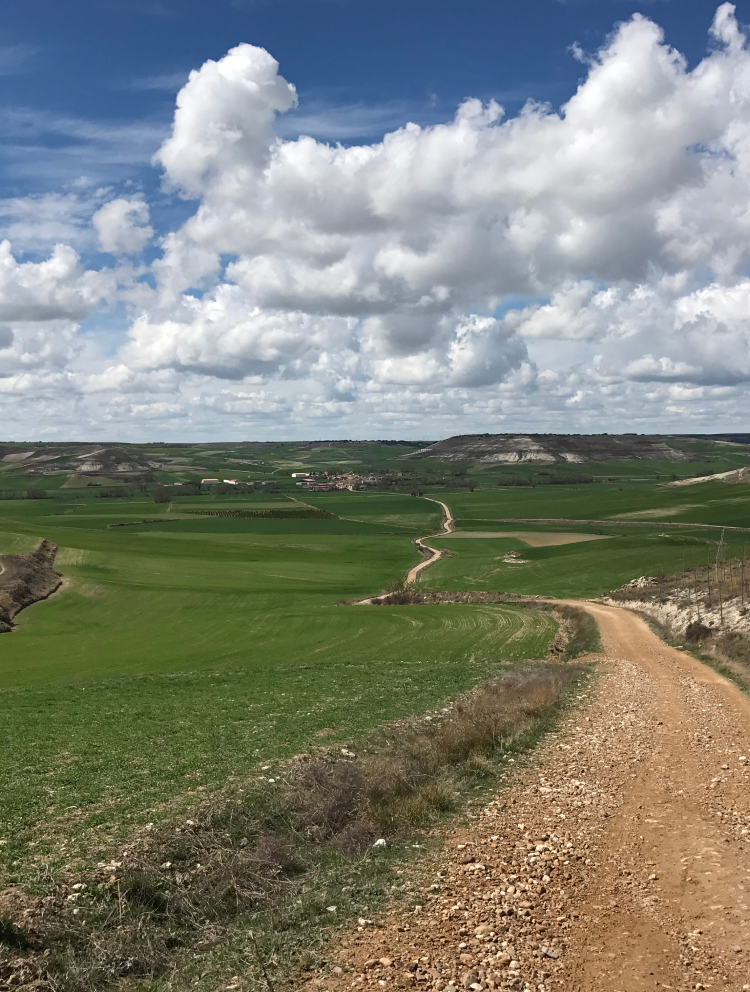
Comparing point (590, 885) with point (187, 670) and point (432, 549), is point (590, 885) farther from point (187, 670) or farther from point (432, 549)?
point (432, 549)

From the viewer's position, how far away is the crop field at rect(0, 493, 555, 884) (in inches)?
625

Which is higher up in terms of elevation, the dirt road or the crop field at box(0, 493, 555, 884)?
the dirt road

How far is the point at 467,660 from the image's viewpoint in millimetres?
37281

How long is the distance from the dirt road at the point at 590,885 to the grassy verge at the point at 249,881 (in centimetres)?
99

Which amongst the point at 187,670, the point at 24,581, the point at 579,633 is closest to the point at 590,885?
the point at 187,670

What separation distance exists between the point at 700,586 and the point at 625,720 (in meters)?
38.0

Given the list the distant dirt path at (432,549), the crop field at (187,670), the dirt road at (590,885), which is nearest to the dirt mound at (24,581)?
the crop field at (187,670)

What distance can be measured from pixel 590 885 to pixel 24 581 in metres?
65.6

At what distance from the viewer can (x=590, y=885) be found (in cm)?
1091

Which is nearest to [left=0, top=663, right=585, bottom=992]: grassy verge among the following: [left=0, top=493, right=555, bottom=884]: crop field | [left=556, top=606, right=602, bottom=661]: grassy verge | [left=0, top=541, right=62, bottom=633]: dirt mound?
[left=0, top=493, right=555, bottom=884]: crop field

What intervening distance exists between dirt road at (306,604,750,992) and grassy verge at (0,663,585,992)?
3.26 feet

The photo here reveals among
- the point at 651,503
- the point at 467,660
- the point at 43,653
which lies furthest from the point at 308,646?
the point at 651,503

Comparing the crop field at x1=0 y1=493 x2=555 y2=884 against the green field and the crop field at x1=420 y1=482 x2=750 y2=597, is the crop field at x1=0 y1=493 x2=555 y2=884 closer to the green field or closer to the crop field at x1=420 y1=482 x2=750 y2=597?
the green field

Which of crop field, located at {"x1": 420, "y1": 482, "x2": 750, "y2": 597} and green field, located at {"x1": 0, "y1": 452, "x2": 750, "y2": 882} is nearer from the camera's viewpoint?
green field, located at {"x1": 0, "y1": 452, "x2": 750, "y2": 882}
